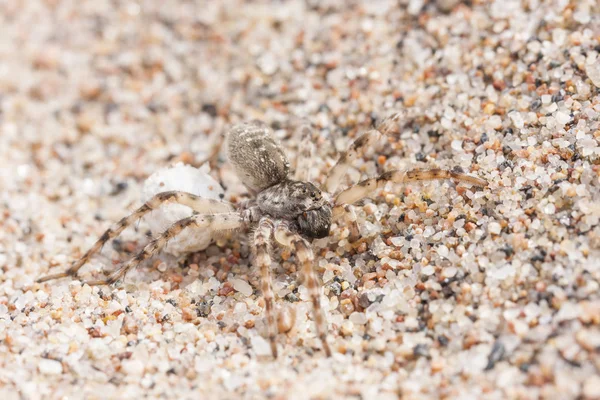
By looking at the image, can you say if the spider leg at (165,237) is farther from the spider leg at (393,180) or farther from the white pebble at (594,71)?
the white pebble at (594,71)

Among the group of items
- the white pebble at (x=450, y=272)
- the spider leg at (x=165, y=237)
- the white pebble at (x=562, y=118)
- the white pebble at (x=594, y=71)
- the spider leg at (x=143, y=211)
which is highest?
the white pebble at (x=594, y=71)

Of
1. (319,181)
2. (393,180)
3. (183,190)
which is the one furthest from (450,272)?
(183,190)

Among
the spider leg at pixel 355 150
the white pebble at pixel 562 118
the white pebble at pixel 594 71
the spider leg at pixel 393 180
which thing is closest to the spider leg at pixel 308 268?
the spider leg at pixel 393 180

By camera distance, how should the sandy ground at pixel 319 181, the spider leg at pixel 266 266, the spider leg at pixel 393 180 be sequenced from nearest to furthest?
the sandy ground at pixel 319 181 → the spider leg at pixel 266 266 → the spider leg at pixel 393 180

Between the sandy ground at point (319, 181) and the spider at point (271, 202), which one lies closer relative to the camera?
the sandy ground at point (319, 181)

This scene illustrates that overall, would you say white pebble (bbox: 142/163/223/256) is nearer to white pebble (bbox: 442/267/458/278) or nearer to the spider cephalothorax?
the spider cephalothorax

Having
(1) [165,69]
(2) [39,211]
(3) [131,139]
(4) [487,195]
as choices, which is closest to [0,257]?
(2) [39,211]

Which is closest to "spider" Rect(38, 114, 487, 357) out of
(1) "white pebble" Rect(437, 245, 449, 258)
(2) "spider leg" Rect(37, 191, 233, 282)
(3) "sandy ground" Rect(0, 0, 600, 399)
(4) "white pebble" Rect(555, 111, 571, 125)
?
(2) "spider leg" Rect(37, 191, 233, 282)

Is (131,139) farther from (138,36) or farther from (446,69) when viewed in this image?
(446,69)

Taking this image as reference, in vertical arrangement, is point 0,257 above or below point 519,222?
above
